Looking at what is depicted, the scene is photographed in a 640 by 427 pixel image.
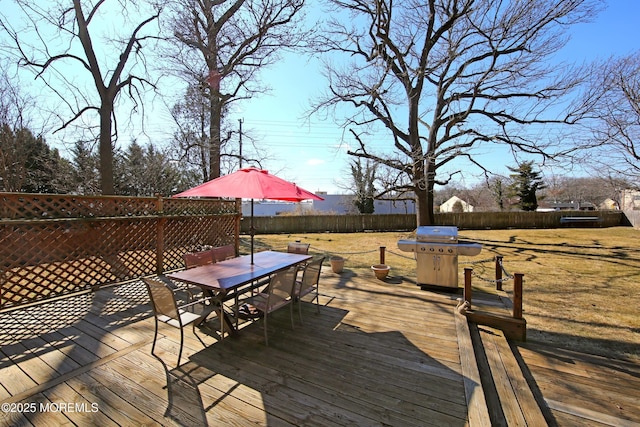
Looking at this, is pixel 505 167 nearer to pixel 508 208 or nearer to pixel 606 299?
pixel 606 299

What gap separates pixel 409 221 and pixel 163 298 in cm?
1654

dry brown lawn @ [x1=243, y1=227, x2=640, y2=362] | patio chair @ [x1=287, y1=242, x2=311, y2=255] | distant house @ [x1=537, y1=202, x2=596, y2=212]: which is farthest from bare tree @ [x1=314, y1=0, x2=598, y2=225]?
distant house @ [x1=537, y1=202, x2=596, y2=212]

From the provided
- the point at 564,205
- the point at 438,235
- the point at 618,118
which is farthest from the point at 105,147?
the point at 564,205

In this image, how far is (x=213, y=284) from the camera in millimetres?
2846

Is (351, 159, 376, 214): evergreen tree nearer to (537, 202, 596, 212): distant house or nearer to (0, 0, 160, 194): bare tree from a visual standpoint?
(0, 0, 160, 194): bare tree

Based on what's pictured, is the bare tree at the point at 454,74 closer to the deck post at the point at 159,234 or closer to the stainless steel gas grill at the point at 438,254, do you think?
the stainless steel gas grill at the point at 438,254

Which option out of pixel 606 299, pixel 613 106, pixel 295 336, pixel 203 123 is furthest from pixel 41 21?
pixel 613 106

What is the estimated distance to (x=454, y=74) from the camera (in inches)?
378

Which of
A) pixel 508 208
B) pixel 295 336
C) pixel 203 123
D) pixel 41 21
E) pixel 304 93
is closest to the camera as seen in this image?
pixel 295 336

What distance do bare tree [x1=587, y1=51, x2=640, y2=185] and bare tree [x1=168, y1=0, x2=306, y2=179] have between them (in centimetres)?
1054

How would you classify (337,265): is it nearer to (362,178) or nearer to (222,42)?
(222,42)

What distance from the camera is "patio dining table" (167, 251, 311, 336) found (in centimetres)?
288

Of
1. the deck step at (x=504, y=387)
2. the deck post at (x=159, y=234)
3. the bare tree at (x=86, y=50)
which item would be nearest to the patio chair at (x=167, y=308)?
the deck step at (x=504, y=387)

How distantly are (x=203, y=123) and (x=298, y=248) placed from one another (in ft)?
33.3
